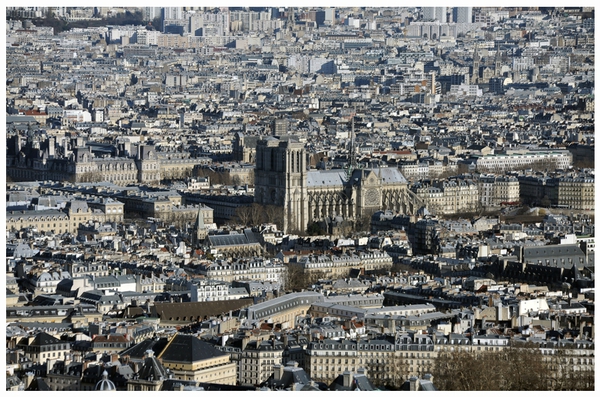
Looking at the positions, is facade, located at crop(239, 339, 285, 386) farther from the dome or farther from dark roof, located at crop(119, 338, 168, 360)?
the dome

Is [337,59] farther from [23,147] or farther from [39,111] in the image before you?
[23,147]

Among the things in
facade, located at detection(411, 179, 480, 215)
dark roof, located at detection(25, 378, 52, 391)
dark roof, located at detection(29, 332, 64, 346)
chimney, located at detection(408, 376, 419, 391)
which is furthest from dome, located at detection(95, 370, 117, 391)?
facade, located at detection(411, 179, 480, 215)

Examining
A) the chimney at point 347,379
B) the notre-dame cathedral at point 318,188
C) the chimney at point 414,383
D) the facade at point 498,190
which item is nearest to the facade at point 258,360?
the chimney at point 347,379

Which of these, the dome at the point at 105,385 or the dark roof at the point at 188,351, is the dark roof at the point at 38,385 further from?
the dark roof at the point at 188,351

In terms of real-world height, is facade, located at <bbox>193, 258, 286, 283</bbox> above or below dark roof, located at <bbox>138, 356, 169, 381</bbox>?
above

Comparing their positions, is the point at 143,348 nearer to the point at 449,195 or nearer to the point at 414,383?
the point at 414,383

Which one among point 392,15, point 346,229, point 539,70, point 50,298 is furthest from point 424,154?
point 392,15
